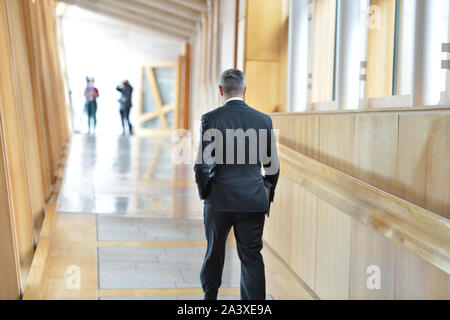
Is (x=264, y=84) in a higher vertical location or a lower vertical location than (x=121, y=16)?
lower

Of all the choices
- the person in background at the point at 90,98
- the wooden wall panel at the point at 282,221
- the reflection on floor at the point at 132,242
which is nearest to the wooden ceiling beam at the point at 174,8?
the person in background at the point at 90,98

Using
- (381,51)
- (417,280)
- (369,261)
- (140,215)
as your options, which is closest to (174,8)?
(140,215)

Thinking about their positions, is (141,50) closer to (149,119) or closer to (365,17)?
(149,119)

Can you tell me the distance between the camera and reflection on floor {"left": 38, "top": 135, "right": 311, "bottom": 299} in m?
3.93

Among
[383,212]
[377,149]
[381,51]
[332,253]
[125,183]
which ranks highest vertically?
[381,51]

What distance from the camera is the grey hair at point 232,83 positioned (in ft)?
9.87

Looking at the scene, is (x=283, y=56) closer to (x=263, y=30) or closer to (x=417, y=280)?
(x=263, y=30)

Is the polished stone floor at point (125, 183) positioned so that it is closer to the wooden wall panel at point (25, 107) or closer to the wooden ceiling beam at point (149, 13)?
the wooden wall panel at point (25, 107)

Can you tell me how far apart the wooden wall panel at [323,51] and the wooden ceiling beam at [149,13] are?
29.7ft

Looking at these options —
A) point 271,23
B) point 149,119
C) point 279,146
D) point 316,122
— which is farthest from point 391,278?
point 149,119

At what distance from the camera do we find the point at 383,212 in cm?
266

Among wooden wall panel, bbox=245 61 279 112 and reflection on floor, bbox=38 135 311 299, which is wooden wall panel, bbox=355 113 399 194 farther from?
wooden wall panel, bbox=245 61 279 112

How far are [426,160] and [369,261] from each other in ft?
2.57

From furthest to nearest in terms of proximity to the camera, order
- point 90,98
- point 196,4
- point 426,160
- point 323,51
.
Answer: point 90,98
point 196,4
point 323,51
point 426,160
